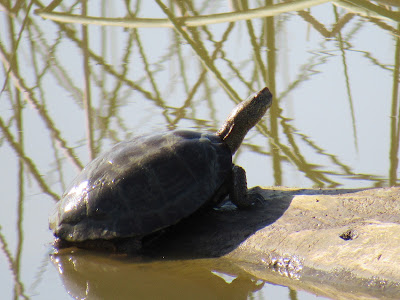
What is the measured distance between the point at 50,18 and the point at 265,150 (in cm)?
479

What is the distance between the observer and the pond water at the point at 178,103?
4316 mm

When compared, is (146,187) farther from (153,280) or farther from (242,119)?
(242,119)

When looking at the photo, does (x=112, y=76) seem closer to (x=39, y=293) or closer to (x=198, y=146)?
(x=198, y=146)

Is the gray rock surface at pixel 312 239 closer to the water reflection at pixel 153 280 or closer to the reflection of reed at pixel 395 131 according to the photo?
the water reflection at pixel 153 280

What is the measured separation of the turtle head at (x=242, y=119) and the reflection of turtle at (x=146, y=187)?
467 mm

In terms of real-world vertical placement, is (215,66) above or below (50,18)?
below

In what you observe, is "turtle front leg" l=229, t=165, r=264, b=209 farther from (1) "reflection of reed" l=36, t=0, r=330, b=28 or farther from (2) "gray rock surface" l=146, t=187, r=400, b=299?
(1) "reflection of reed" l=36, t=0, r=330, b=28

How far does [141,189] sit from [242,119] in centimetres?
128

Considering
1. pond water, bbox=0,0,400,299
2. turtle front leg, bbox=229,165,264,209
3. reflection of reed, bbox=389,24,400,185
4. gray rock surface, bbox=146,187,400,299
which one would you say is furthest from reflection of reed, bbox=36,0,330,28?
turtle front leg, bbox=229,165,264,209

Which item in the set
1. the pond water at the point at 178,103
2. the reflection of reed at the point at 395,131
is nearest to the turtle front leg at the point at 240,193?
the pond water at the point at 178,103

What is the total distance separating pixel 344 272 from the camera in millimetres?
3854

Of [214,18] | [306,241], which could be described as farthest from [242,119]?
[214,18]

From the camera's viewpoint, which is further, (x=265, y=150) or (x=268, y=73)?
(x=268, y=73)

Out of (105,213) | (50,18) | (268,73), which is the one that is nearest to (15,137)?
(105,213)
